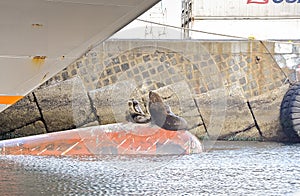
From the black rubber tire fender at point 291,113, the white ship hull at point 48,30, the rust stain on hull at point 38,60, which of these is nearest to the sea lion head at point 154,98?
the black rubber tire fender at point 291,113

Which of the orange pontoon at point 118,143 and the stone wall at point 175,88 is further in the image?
the stone wall at point 175,88

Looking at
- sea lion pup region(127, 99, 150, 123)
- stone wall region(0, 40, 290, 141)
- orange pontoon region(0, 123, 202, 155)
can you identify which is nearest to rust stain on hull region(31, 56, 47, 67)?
orange pontoon region(0, 123, 202, 155)

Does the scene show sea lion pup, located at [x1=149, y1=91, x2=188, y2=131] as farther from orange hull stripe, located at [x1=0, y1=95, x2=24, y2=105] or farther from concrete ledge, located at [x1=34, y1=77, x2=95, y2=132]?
orange hull stripe, located at [x1=0, y1=95, x2=24, y2=105]

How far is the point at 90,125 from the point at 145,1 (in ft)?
34.7

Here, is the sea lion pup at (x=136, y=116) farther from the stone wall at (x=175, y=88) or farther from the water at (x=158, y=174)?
the stone wall at (x=175, y=88)

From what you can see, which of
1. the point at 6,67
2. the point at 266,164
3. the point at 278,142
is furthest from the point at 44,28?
the point at 278,142

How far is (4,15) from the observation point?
8.87ft

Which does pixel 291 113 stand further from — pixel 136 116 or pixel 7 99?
pixel 7 99

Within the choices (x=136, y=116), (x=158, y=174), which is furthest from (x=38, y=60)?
(x=136, y=116)

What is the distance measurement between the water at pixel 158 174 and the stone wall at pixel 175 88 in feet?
9.28

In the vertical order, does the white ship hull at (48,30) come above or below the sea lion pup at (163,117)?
above

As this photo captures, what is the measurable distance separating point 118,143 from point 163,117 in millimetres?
1138

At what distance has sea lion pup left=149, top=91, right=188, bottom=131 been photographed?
36.2ft

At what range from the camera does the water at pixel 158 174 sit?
6465 millimetres
